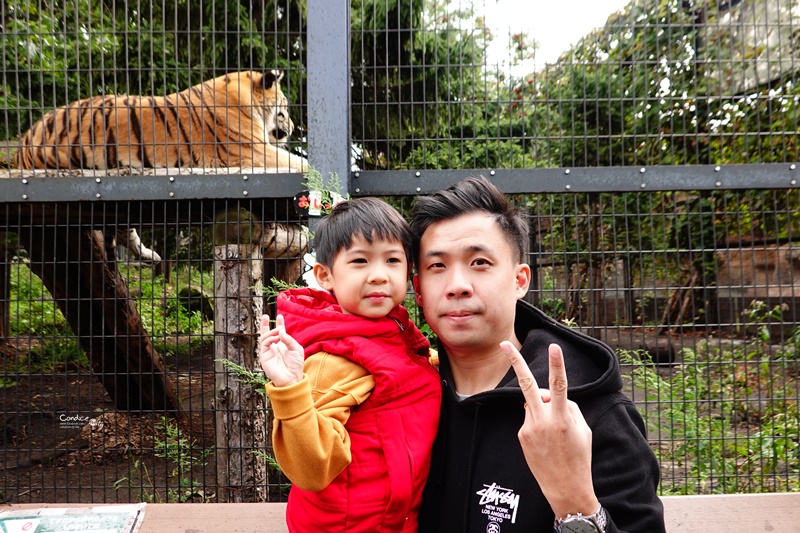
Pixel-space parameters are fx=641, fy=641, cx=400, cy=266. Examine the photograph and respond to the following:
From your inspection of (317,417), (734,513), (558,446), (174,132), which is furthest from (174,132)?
(734,513)

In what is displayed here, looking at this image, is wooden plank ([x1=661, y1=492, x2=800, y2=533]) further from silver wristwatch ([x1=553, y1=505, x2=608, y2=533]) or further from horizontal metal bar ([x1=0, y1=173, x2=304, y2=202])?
horizontal metal bar ([x1=0, y1=173, x2=304, y2=202])

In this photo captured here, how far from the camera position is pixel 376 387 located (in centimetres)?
180

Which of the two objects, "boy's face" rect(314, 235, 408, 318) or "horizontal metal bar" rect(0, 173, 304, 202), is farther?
"horizontal metal bar" rect(0, 173, 304, 202)

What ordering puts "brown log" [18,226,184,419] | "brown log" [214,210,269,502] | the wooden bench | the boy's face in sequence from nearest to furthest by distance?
the boy's face, the wooden bench, "brown log" [214,210,269,502], "brown log" [18,226,184,419]

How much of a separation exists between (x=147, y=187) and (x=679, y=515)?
318cm

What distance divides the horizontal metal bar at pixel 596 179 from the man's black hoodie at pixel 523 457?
154 cm

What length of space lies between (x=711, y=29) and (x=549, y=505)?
3492mm

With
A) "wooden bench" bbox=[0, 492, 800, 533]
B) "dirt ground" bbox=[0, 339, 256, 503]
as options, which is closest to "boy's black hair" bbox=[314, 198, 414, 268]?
"wooden bench" bbox=[0, 492, 800, 533]

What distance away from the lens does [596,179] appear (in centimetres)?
336

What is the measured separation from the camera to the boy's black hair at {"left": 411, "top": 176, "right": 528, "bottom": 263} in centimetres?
196

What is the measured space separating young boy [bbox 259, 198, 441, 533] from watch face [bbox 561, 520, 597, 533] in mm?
470

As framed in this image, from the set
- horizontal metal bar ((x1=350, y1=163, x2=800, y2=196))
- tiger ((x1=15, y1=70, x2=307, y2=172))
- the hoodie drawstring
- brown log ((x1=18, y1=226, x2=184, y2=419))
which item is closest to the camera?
the hoodie drawstring

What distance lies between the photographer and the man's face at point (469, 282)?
1.84 meters

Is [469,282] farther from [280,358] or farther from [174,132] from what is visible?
[174,132]
